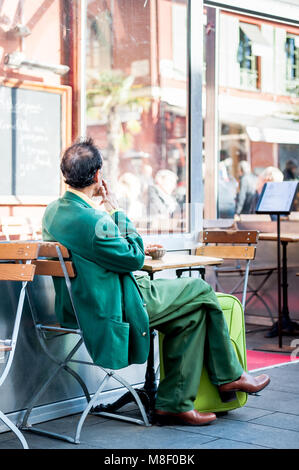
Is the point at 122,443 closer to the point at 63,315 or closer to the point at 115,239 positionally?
the point at 63,315

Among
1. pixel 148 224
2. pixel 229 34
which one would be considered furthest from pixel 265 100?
pixel 148 224

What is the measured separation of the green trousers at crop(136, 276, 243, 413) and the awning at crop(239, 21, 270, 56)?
6.32m

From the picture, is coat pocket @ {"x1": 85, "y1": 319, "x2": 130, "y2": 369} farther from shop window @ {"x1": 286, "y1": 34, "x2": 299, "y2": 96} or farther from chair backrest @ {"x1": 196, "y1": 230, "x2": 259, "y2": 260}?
shop window @ {"x1": 286, "y1": 34, "x2": 299, "y2": 96}

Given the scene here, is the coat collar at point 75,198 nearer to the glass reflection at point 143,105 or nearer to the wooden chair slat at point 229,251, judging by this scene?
the wooden chair slat at point 229,251

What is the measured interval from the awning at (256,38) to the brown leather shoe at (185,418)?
6.61 meters

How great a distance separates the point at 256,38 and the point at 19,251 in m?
7.69

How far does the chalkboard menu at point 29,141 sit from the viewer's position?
6.61 m

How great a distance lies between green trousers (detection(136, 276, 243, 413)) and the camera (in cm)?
371

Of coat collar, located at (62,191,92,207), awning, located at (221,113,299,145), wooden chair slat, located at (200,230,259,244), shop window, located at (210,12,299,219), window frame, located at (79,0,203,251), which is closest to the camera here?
coat collar, located at (62,191,92,207)

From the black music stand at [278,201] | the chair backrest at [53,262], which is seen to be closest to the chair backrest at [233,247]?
the black music stand at [278,201]

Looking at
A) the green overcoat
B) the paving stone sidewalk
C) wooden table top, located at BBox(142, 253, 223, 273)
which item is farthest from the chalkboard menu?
the green overcoat

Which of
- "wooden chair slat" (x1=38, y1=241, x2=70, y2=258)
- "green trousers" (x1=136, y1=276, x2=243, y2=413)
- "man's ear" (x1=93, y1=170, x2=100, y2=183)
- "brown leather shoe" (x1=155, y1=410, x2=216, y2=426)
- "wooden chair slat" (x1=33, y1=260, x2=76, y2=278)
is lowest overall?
"brown leather shoe" (x1=155, y1=410, x2=216, y2=426)

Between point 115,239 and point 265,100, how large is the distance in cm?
826

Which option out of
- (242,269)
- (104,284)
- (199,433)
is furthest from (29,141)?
(199,433)
